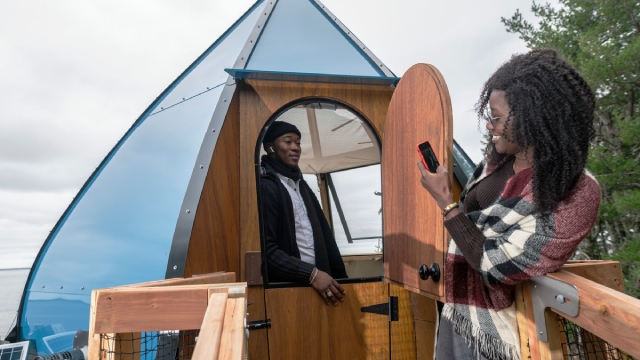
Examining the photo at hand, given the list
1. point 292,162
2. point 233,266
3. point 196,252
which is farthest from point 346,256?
point 196,252

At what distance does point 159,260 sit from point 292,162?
1.38 m

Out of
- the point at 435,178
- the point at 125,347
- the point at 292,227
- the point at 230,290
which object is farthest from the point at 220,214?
the point at 435,178

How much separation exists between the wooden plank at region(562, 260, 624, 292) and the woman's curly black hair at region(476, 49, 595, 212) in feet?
1.48

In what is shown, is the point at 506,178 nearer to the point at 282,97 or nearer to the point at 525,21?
the point at 282,97

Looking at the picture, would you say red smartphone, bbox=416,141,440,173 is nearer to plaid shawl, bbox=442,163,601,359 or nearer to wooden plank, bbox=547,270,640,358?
plaid shawl, bbox=442,163,601,359

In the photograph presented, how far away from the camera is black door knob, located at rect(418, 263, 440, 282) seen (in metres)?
2.07

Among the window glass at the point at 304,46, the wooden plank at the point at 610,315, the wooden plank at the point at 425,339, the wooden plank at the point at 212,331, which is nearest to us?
the wooden plank at the point at 212,331

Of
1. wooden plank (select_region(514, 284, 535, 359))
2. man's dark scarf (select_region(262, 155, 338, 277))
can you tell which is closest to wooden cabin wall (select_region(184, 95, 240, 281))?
man's dark scarf (select_region(262, 155, 338, 277))

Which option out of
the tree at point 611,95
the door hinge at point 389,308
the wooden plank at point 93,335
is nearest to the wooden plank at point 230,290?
the wooden plank at point 93,335

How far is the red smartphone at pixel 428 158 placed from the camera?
199cm

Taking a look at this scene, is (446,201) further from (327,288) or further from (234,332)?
(327,288)

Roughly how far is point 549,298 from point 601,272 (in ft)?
1.79

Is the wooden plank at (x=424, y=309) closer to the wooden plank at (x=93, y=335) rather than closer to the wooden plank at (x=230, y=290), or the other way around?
the wooden plank at (x=230, y=290)

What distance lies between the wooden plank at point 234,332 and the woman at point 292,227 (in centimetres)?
156
